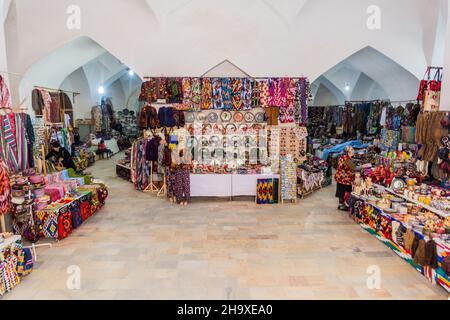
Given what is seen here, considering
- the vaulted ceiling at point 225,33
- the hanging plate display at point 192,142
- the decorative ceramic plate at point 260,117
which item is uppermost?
the vaulted ceiling at point 225,33

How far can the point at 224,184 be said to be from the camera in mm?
8188

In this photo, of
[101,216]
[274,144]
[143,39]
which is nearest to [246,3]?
[143,39]

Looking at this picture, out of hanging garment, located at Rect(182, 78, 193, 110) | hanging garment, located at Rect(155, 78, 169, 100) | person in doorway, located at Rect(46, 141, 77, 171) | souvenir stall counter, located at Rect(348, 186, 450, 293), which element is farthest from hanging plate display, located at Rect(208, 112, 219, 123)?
souvenir stall counter, located at Rect(348, 186, 450, 293)

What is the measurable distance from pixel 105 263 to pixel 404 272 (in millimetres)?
4271

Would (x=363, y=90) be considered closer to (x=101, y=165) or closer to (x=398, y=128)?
(x=398, y=128)

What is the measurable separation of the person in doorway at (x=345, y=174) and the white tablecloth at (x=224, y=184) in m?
1.52

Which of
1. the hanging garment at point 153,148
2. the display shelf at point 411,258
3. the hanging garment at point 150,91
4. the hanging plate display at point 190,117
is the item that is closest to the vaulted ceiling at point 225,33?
the hanging garment at point 150,91

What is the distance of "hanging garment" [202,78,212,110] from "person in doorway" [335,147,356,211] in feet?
11.9

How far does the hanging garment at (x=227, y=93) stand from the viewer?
870 centimetres

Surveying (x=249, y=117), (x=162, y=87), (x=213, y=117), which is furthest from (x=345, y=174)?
(x=162, y=87)

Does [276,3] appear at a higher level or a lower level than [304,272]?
higher

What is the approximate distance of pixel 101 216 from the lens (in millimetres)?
7145

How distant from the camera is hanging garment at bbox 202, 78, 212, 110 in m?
8.67

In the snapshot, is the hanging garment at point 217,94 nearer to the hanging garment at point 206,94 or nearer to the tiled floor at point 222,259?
the hanging garment at point 206,94
